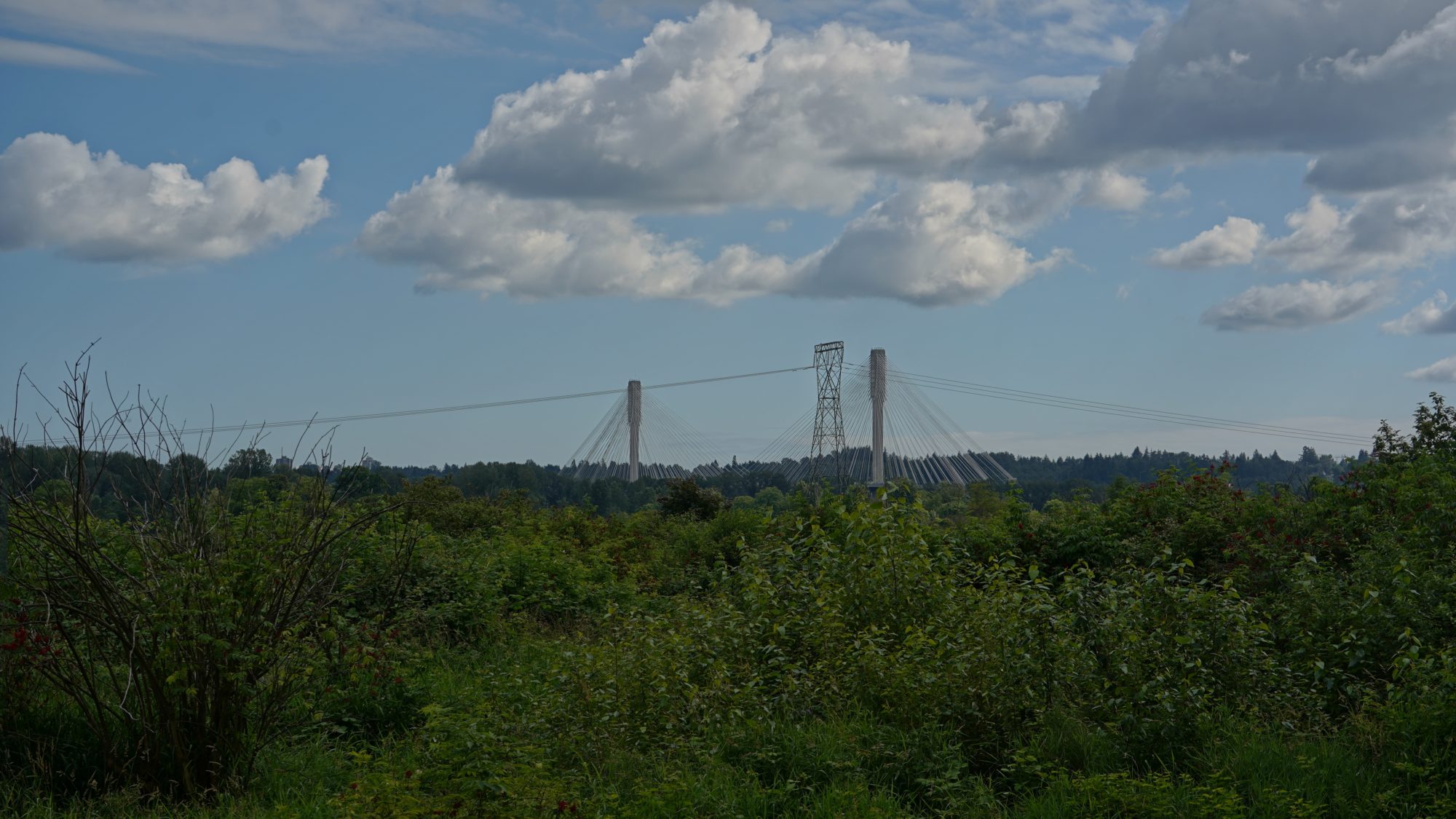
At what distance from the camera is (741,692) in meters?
5.34

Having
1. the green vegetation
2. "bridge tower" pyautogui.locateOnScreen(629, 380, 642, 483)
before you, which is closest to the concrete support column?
"bridge tower" pyautogui.locateOnScreen(629, 380, 642, 483)

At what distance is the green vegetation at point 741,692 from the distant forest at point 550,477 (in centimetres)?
10

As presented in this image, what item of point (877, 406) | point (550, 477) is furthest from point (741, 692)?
point (550, 477)

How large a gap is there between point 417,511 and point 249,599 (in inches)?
378

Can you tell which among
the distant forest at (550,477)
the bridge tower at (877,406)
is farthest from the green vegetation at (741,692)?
the bridge tower at (877,406)

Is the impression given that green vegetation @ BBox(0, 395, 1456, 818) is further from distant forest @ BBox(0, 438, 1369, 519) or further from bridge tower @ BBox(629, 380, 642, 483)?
bridge tower @ BBox(629, 380, 642, 483)

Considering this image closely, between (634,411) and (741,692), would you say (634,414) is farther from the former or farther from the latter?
(741,692)

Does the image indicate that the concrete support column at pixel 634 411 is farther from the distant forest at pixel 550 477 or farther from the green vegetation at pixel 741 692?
the green vegetation at pixel 741 692

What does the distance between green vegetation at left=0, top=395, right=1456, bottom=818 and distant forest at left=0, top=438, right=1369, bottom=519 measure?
0.33 feet

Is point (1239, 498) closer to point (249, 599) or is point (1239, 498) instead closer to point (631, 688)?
point (631, 688)

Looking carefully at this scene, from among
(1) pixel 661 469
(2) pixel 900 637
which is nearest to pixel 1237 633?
(2) pixel 900 637

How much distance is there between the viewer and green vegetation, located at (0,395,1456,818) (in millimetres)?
4363

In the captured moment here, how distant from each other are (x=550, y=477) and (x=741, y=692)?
40.8 meters

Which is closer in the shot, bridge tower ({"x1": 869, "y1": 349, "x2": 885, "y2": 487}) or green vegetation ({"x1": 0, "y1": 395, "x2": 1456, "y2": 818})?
green vegetation ({"x1": 0, "y1": 395, "x2": 1456, "y2": 818})
